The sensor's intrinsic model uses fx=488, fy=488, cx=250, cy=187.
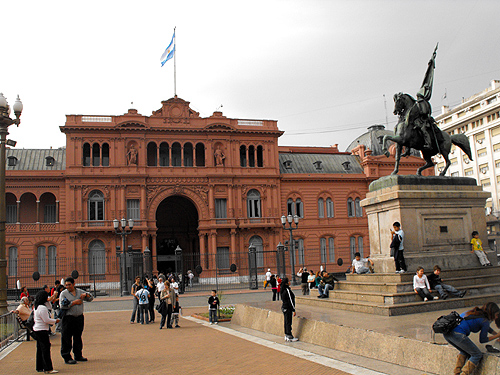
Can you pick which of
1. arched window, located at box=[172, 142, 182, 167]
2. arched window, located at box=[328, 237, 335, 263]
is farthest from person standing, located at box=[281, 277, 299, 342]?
arched window, located at box=[328, 237, 335, 263]

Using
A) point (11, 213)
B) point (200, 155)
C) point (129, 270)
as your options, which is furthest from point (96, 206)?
point (200, 155)

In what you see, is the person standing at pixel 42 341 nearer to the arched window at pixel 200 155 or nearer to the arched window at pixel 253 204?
the arched window at pixel 253 204

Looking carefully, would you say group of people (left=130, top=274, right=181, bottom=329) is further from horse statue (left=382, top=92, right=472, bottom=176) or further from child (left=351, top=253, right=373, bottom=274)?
horse statue (left=382, top=92, right=472, bottom=176)

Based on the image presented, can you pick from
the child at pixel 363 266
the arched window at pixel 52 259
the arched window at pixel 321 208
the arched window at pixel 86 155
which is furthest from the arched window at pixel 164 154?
the child at pixel 363 266

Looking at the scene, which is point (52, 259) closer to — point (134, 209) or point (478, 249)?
point (134, 209)

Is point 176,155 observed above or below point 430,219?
above

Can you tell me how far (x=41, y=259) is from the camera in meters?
40.8

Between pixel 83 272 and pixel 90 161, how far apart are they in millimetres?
9392

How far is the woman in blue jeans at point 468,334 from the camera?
21.5 ft

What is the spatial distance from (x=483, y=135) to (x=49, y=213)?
55.2 meters

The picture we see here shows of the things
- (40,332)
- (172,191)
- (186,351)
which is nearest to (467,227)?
(186,351)

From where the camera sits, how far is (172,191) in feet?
141

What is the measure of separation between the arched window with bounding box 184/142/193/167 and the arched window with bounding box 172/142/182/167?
0.58 meters

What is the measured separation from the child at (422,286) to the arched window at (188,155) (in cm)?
3517
